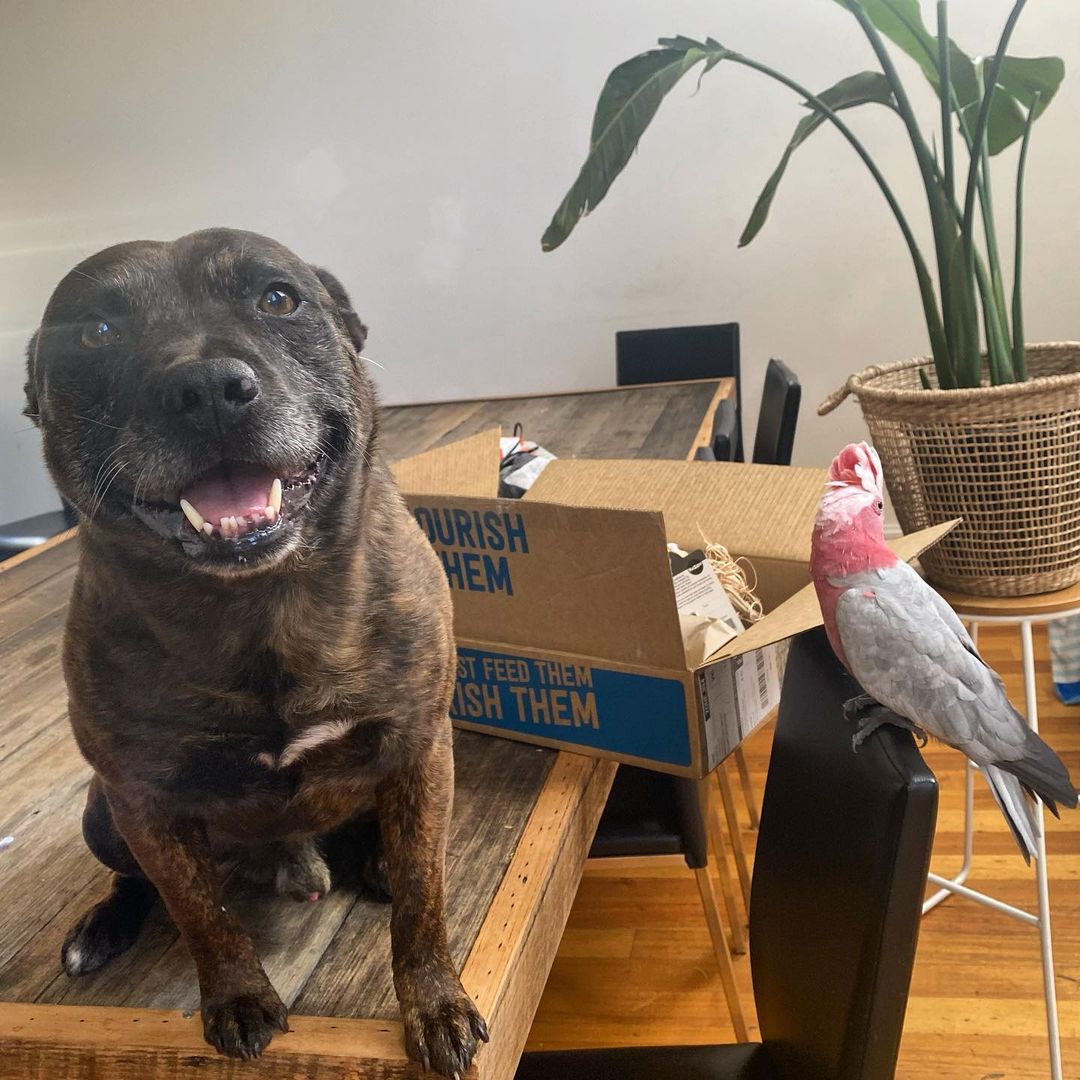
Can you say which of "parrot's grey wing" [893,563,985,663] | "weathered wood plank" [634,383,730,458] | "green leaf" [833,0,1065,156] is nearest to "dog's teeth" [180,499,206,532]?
Answer: "parrot's grey wing" [893,563,985,663]

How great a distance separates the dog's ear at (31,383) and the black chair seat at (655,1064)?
0.84m

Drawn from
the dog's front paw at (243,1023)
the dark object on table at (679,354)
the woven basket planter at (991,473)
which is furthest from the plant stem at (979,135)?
the dark object on table at (679,354)

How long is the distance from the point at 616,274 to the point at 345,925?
3.19 metres

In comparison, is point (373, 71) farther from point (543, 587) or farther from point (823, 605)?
point (823, 605)

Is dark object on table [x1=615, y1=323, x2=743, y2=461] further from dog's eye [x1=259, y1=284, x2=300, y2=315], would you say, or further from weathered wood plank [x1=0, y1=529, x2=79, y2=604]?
dog's eye [x1=259, y1=284, x2=300, y2=315]

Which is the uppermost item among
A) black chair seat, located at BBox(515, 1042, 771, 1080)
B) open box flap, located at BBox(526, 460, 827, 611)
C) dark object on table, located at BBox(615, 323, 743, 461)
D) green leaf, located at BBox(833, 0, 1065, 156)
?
green leaf, located at BBox(833, 0, 1065, 156)

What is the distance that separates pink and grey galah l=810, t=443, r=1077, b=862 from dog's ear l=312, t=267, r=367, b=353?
1.42 ft

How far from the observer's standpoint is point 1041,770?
0.94 meters

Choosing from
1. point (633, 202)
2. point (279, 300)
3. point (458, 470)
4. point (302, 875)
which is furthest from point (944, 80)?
point (633, 202)

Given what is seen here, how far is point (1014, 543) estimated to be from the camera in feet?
4.73

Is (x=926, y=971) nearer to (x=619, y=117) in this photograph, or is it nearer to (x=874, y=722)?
(x=874, y=722)

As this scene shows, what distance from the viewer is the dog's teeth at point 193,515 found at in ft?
1.79

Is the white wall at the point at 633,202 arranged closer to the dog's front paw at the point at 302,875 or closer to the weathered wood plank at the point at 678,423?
the weathered wood plank at the point at 678,423

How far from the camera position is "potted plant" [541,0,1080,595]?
1395 mm
